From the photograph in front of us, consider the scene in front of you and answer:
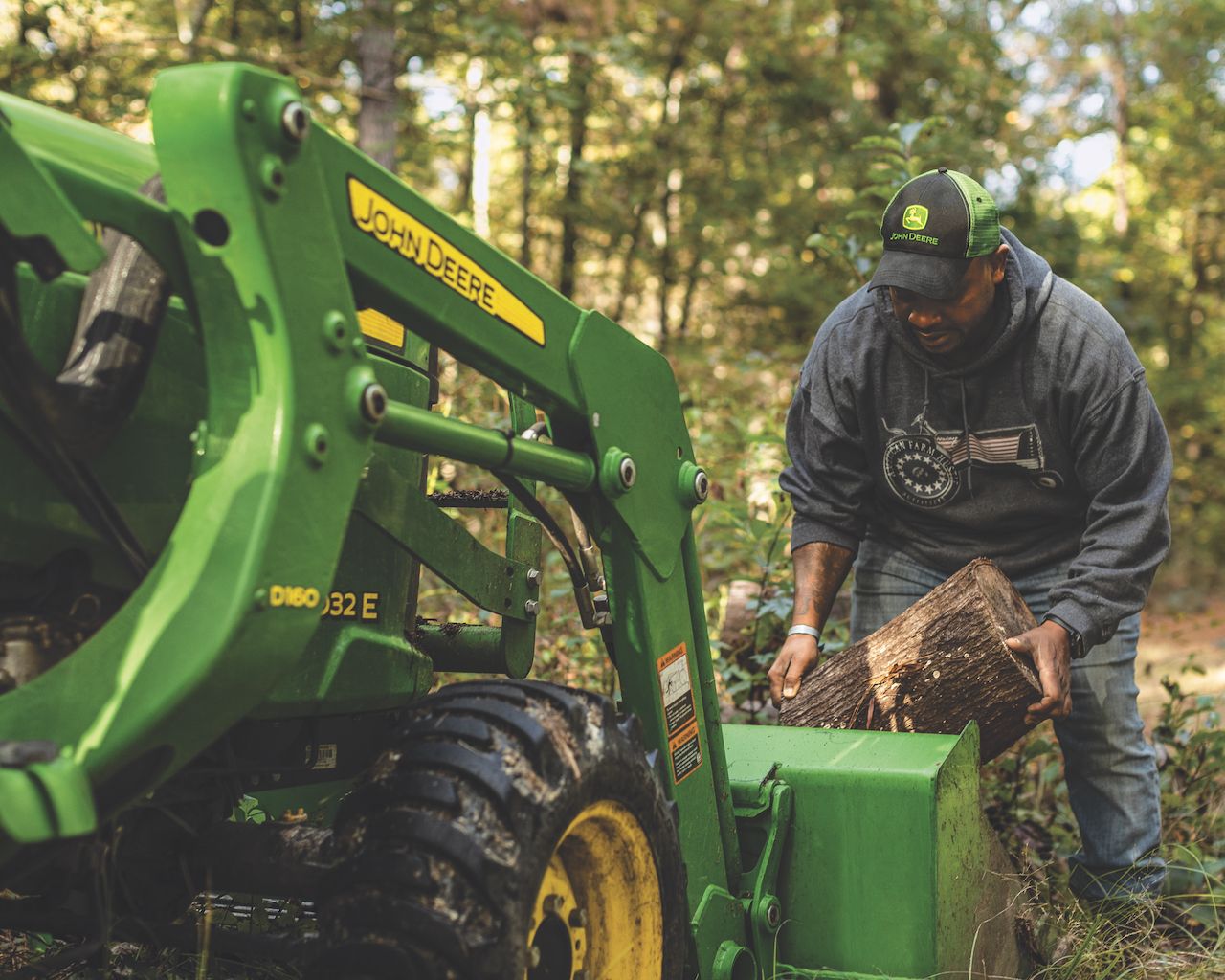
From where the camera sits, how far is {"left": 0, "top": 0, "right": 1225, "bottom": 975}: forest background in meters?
5.42

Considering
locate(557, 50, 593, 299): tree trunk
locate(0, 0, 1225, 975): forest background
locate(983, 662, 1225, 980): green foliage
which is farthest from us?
locate(557, 50, 593, 299): tree trunk

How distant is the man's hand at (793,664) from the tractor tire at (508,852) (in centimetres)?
129

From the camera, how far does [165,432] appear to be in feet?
6.53

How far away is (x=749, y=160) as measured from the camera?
1339cm

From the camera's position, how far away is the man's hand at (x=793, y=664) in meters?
3.54

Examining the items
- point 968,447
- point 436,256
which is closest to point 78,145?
point 436,256

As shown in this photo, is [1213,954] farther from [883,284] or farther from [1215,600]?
[1215,600]

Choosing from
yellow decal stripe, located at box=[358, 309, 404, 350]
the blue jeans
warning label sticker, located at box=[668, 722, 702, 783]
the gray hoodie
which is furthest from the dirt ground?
yellow decal stripe, located at box=[358, 309, 404, 350]

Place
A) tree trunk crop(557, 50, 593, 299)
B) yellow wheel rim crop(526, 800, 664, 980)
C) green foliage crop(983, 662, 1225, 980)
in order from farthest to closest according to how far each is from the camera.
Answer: tree trunk crop(557, 50, 593, 299), green foliage crop(983, 662, 1225, 980), yellow wheel rim crop(526, 800, 664, 980)

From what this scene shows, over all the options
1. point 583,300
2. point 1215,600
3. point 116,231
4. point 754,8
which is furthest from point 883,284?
point 1215,600

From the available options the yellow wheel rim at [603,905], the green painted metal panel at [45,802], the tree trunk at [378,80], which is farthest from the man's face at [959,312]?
the tree trunk at [378,80]

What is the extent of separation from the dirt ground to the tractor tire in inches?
174

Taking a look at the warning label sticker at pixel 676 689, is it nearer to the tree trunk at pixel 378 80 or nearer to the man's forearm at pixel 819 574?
the man's forearm at pixel 819 574

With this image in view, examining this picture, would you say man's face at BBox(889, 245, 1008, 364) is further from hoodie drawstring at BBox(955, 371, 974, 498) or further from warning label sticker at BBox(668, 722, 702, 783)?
warning label sticker at BBox(668, 722, 702, 783)
